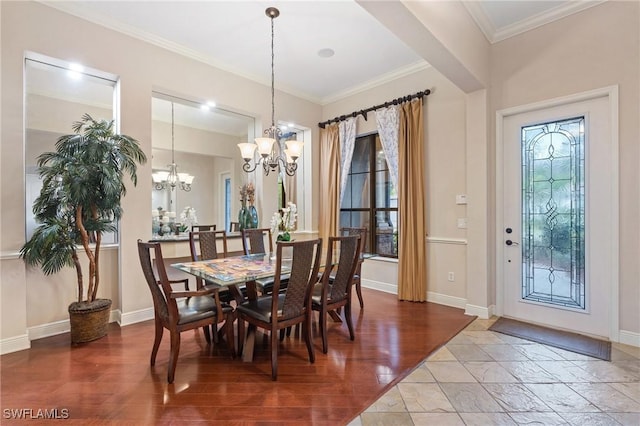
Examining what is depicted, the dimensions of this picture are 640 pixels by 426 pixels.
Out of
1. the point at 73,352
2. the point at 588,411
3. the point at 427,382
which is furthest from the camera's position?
the point at 73,352

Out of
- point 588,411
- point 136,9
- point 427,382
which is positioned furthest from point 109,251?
point 588,411

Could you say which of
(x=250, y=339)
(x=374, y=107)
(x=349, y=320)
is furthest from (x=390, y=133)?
(x=250, y=339)

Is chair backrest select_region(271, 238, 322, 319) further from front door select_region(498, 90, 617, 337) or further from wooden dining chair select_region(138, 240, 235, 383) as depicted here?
front door select_region(498, 90, 617, 337)

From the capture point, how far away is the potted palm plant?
2.67 meters

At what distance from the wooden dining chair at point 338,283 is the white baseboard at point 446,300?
1.69 metres

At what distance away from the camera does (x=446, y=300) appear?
3.94m

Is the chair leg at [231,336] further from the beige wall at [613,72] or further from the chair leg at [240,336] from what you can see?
the beige wall at [613,72]

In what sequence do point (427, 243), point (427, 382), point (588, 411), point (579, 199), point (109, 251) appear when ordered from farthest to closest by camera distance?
point (427, 243) → point (109, 251) → point (579, 199) → point (427, 382) → point (588, 411)

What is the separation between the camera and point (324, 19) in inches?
124

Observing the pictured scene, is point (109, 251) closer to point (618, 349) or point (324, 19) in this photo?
point (324, 19)

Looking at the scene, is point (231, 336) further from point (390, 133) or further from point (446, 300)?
point (390, 133)

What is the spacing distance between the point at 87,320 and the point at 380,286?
12.0ft

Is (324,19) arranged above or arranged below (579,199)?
above

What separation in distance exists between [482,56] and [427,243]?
2.34m
